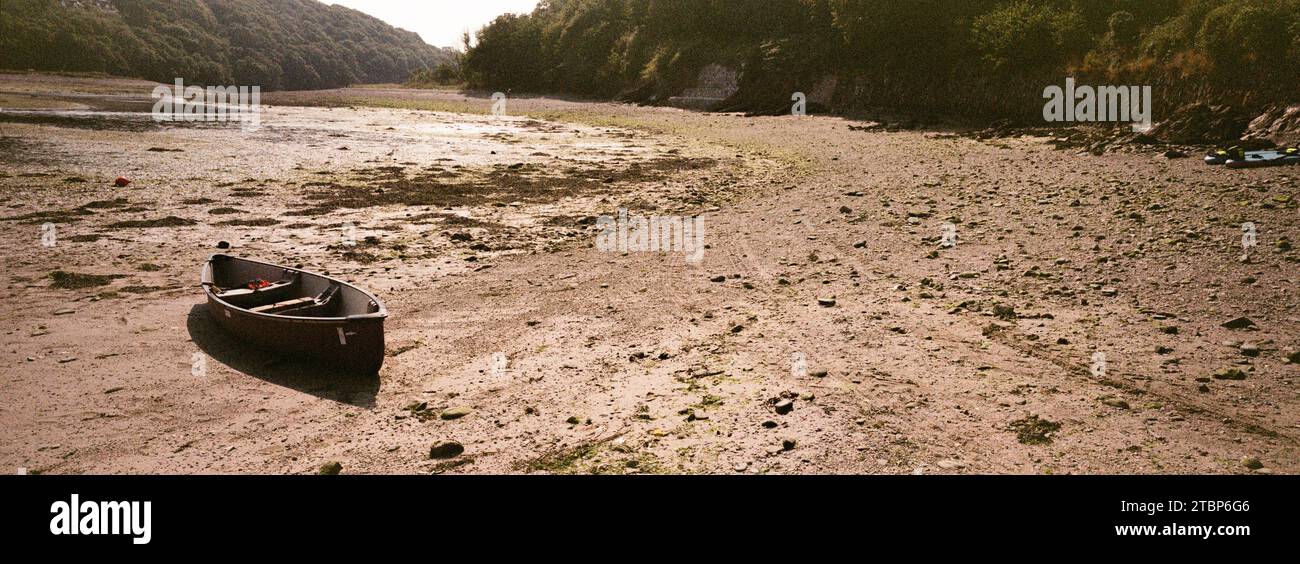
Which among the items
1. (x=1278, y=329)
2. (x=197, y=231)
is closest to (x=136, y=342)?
(x=197, y=231)

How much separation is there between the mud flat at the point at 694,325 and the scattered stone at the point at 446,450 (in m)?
0.04

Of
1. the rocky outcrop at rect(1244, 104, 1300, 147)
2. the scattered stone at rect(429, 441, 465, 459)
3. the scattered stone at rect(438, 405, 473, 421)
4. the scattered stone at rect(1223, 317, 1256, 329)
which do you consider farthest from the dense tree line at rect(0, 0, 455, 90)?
the scattered stone at rect(1223, 317, 1256, 329)

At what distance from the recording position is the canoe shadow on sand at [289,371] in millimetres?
7391

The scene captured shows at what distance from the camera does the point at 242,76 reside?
92.4 metres

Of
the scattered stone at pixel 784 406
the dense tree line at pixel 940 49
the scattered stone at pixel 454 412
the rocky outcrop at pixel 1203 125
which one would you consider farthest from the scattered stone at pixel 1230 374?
the dense tree line at pixel 940 49

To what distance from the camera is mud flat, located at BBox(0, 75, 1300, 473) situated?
19.5 ft

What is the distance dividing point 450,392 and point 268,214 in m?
9.46

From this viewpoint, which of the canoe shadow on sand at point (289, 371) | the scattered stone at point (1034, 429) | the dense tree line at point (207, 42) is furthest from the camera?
the dense tree line at point (207, 42)

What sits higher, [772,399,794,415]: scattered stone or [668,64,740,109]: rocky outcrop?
[668,64,740,109]: rocky outcrop

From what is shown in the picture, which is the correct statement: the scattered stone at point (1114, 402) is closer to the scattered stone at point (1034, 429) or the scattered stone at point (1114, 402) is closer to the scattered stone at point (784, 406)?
the scattered stone at point (1034, 429)

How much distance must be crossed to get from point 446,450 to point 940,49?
3034cm

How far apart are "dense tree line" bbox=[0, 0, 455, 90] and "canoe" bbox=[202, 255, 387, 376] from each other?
231 ft

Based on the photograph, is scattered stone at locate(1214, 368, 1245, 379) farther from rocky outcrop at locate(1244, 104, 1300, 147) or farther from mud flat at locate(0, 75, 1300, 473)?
rocky outcrop at locate(1244, 104, 1300, 147)
